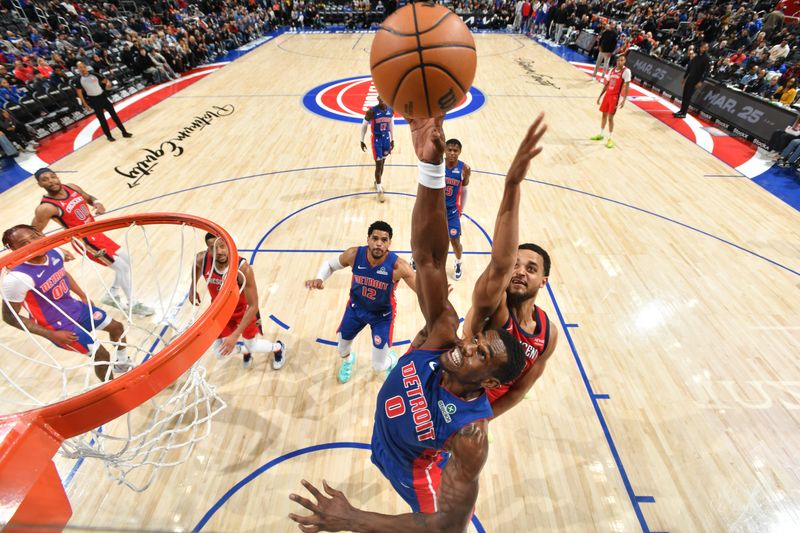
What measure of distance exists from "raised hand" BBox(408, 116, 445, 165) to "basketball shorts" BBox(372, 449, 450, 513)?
1.59 meters

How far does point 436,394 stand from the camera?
2010 mm

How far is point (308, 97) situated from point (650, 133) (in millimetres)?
9509

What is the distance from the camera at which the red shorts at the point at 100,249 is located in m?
4.44

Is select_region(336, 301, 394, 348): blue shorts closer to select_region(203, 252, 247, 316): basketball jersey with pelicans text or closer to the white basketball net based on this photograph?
select_region(203, 252, 247, 316): basketball jersey with pelicans text

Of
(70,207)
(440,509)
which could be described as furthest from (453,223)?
(70,207)

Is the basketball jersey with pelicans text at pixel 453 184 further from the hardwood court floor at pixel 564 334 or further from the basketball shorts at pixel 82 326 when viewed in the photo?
the basketball shorts at pixel 82 326

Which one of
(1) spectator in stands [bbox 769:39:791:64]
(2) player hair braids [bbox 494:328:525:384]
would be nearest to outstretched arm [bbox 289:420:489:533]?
(2) player hair braids [bbox 494:328:525:384]

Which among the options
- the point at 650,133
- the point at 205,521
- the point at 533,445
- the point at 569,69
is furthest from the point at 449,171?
the point at 569,69

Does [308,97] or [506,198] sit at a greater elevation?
[506,198]

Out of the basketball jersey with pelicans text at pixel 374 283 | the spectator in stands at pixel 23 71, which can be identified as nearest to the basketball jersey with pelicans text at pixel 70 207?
the basketball jersey with pelicans text at pixel 374 283

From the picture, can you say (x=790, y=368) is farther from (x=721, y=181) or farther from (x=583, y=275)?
(x=721, y=181)

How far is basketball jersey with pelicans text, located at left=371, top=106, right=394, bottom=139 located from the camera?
653 cm

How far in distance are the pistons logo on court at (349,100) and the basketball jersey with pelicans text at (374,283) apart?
8014mm

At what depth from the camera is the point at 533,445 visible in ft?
11.6
